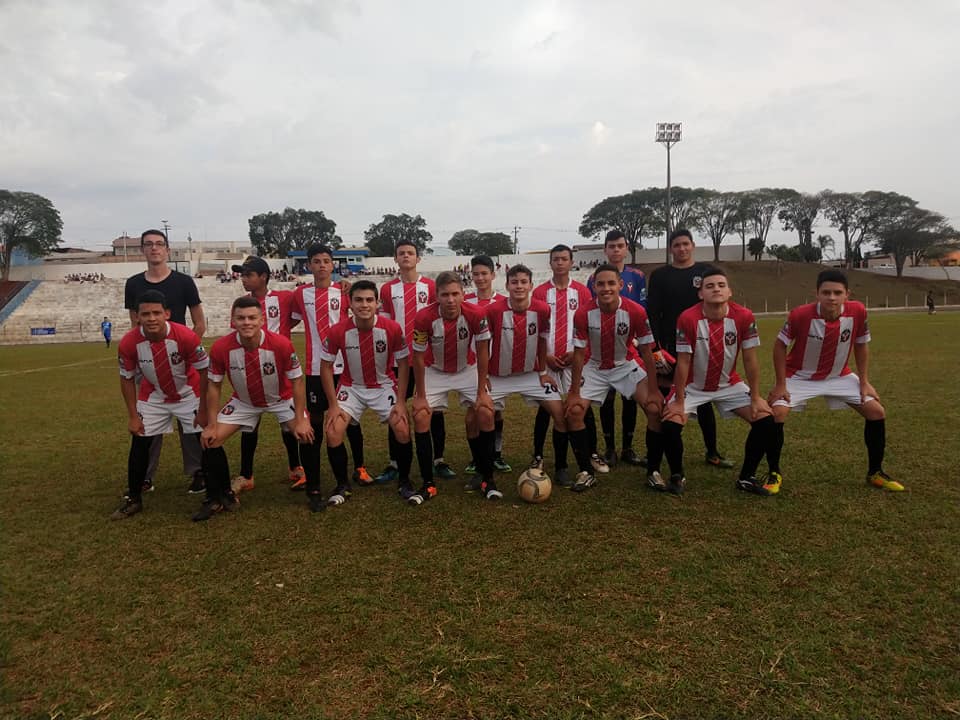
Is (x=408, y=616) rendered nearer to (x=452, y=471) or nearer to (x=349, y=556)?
(x=349, y=556)

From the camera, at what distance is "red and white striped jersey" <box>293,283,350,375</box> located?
19.9 feet

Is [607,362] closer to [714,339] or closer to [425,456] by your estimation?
[714,339]

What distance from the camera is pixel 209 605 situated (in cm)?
348

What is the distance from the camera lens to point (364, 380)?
5527 millimetres

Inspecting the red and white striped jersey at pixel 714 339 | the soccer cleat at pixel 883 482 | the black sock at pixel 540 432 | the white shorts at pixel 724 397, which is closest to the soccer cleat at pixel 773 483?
the white shorts at pixel 724 397

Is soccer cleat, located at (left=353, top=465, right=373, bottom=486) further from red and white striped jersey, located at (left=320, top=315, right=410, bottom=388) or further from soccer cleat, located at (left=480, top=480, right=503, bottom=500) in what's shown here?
soccer cleat, located at (left=480, top=480, right=503, bottom=500)

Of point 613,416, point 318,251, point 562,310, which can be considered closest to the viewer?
point 318,251

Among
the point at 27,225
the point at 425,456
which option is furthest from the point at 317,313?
the point at 27,225

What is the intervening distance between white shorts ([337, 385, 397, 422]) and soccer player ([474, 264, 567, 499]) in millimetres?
995

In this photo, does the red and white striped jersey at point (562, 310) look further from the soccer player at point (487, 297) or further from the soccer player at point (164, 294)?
the soccer player at point (164, 294)

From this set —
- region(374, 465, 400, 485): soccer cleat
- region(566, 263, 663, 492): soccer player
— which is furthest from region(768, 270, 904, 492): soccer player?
region(374, 465, 400, 485): soccer cleat

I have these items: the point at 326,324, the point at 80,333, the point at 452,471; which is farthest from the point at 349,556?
the point at 80,333

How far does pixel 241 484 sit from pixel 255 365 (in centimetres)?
132

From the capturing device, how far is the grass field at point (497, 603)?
2.63 meters
